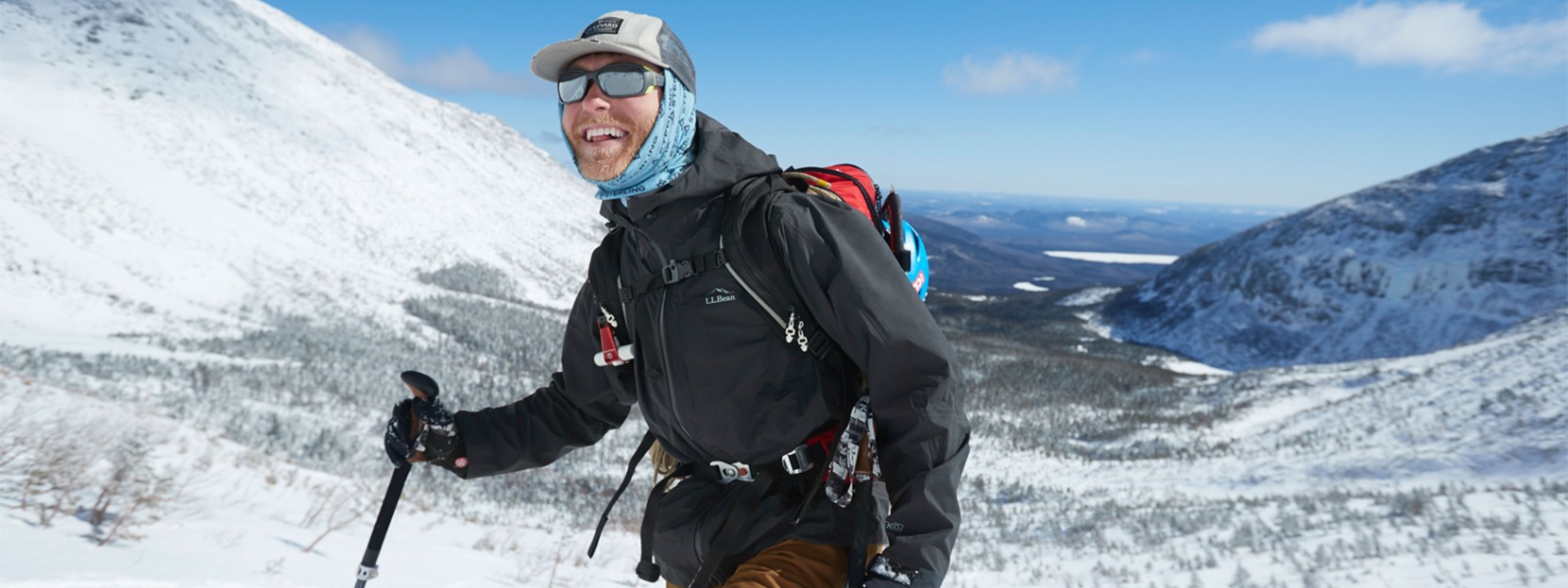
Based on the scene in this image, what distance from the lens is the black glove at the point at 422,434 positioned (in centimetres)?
308

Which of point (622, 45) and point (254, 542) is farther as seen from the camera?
point (254, 542)

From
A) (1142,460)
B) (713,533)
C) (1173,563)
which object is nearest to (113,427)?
(713,533)

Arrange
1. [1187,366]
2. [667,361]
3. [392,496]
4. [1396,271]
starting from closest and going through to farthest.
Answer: [667,361], [392,496], [1396,271], [1187,366]

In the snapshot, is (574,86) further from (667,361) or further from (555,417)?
(555,417)

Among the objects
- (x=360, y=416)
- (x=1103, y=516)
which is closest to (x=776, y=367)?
(x=1103, y=516)

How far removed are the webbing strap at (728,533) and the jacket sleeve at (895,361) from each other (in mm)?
483

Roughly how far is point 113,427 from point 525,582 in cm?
368

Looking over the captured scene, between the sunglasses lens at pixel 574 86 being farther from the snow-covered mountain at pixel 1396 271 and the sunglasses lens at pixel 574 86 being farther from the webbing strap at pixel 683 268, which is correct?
the snow-covered mountain at pixel 1396 271

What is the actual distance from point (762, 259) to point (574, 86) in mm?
844

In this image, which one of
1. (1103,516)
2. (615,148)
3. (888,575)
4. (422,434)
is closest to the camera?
(888,575)

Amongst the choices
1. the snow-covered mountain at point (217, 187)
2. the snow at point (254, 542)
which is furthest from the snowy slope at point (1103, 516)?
the snow-covered mountain at point (217, 187)

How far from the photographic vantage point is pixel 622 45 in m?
2.45

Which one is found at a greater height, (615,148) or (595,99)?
(595,99)

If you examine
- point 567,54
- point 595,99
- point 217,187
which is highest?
point 217,187
